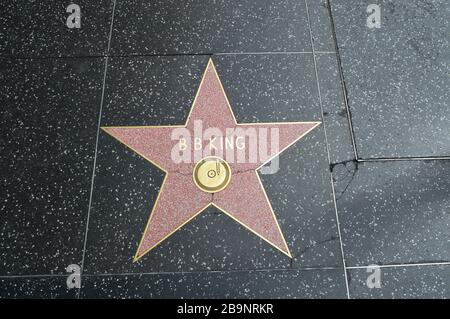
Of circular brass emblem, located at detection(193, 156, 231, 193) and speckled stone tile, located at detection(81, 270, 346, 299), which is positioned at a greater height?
circular brass emblem, located at detection(193, 156, 231, 193)

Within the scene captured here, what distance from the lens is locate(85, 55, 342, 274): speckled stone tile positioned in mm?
1116

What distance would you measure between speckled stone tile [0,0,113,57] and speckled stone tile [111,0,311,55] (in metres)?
0.07

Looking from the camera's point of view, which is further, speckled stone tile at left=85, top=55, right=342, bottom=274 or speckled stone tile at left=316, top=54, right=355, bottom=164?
speckled stone tile at left=316, top=54, right=355, bottom=164

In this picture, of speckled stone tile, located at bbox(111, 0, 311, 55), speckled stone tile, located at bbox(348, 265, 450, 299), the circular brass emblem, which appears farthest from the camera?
speckled stone tile, located at bbox(111, 0, 311, 55)

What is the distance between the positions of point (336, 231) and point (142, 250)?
1.79 ft

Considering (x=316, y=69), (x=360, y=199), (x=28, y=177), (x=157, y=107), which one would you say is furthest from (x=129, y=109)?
(x=360, y=199)

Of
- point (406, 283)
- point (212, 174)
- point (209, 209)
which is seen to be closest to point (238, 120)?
point (212, 174)

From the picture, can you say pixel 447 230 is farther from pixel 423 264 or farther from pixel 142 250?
pixel 142 250

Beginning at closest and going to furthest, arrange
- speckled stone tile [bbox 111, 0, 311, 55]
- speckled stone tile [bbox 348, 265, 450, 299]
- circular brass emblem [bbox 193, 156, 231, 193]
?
speckled stone tile [bbox 348, 265, 450, 299] < circular brass emblem [bbox 193, 156, 231, 193] < speckled stone tile [bbox 111, 0, 311, 55]

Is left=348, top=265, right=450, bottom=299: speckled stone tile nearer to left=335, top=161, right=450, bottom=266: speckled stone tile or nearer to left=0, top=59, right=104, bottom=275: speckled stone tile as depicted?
left=335, top=161, right=450, bottom=266: speckled stone tile

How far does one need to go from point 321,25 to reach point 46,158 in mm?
1070

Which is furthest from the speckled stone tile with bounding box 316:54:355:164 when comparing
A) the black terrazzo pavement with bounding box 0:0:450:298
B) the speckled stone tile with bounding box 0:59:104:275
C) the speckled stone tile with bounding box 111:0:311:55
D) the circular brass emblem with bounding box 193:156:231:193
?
the speckled stone tile with bounding box 0:59:104:275

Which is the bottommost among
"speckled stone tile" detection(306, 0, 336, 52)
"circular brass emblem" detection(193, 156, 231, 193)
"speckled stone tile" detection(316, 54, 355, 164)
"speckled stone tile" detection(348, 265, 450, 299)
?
"speckled stone tile" detection(348, 265, 450, 299)

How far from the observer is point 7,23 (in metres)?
1.55
